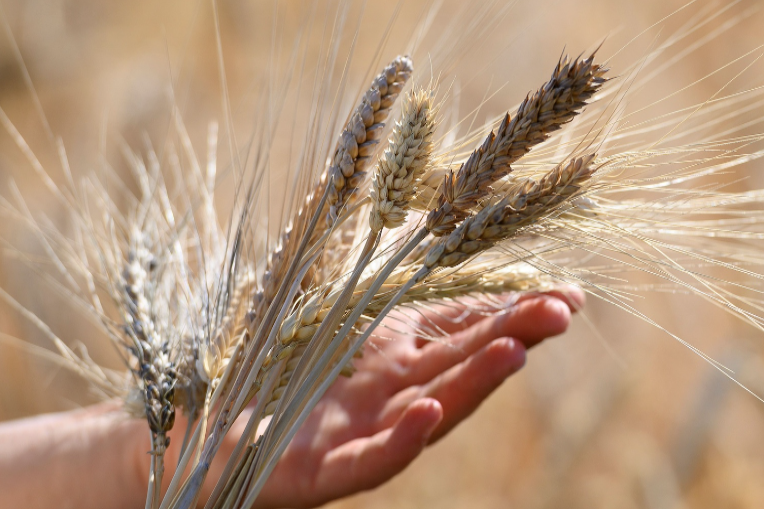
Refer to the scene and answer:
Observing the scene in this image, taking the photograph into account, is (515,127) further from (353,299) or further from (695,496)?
(695,496)

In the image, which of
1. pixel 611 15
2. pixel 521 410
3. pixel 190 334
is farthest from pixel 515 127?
pixel 611 15

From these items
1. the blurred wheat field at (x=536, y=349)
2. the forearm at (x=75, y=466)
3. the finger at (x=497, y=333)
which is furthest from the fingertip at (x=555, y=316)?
the blurred wheat field at (x=536, y=349)

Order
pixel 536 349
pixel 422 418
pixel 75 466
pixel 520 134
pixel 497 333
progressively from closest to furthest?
1. pixel 520 134
2. pixel 422 418
3. pixel 497 333
4. pixel 75 466
5. pixel 536 349

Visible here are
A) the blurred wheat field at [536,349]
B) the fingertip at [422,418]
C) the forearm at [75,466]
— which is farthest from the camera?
the blurred wheat field at [536,349]

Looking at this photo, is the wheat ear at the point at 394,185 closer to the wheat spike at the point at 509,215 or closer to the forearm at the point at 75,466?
the wheat spike at the point at 509,215

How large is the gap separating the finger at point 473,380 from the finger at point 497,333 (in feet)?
0.10

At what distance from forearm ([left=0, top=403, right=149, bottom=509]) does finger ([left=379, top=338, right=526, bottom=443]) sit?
1.27ft

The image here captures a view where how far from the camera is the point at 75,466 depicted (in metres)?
0.76

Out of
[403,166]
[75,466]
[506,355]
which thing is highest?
[403,166]

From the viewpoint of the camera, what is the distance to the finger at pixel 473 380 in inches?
22.8

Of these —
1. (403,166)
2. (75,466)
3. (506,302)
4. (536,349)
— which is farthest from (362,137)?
(536,349)

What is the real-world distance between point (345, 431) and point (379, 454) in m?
0.14

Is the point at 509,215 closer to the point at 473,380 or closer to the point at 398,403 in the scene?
the point at 473,380

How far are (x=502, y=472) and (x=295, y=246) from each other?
4.80 feet
